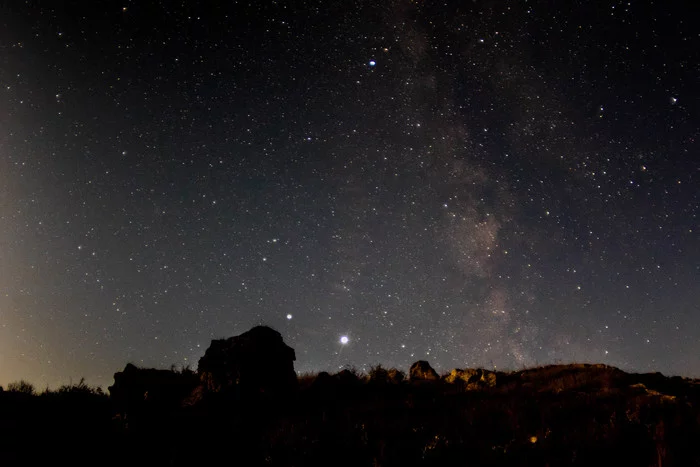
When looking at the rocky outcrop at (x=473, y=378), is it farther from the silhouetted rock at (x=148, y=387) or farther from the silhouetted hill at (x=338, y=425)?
the silhouetted rock at (x=148, y=387)

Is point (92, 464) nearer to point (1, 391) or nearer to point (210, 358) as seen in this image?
point (210, 358)

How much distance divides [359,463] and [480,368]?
26.2 feet

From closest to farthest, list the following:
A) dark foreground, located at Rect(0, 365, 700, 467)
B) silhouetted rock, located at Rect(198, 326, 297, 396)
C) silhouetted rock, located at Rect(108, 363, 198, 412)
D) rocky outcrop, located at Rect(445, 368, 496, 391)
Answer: dark foreground, located at Rect(0, 365, 700, 467), silhouetted rock, located at Rect(108, 363, 198, 412), silhouetted rock, located at Rect(198, 326, 297, 396), rocky outcrop, located at Rect(445, 368, 496, 391)

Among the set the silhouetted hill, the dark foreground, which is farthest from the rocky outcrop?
the dark foreground

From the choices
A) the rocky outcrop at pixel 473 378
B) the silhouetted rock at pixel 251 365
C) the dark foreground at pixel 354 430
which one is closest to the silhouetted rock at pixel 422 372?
the rocky outcrop at pixel 473 378

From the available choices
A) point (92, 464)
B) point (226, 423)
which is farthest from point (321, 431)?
point (92, 464)

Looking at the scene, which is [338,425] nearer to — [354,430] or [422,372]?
[354,430]

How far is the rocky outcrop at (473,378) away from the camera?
1106 centimetres

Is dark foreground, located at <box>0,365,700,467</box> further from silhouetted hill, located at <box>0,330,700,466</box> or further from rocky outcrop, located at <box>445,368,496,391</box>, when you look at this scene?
rocky outcrop, located at <box>445,368,496,391</box>

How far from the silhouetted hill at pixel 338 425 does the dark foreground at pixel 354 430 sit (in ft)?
0.07

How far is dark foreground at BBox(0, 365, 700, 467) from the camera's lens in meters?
5.44

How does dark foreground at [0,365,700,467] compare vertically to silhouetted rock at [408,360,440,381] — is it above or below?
below

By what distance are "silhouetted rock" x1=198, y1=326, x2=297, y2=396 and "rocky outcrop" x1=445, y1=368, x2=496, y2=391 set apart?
4.94m

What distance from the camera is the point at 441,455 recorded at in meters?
5.52
